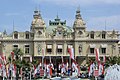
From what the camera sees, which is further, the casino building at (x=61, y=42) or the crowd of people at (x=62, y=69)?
the casino building at (x=61, y=42)

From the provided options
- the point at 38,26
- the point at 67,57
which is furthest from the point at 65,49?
the point at 38,26

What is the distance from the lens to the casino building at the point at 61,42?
11194 cm

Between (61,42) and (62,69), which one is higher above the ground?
(61,42)

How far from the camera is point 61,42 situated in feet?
370

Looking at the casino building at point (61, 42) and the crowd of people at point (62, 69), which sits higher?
the casino building at point (61, 42)

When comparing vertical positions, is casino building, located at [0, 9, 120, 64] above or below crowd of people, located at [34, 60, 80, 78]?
above

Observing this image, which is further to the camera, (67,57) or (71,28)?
(71,28)

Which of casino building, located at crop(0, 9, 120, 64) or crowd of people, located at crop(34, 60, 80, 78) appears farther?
casino building, located at crop(0, 9, 120, 64)

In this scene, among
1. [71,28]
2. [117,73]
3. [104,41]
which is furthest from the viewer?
[71,28]

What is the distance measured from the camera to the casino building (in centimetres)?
11194

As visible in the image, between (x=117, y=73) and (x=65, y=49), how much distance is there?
8282 cm

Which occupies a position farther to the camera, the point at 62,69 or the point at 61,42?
the point at 61,42

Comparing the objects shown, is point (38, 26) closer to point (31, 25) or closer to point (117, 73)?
point (31, 25)

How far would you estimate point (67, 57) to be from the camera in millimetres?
112500
